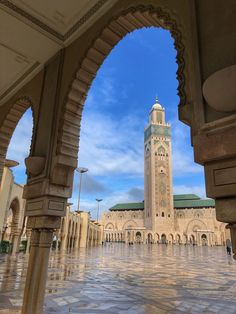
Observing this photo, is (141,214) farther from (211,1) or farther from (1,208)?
(211,1)

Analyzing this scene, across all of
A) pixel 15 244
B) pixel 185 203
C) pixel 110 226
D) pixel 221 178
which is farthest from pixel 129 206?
pixel 221 178

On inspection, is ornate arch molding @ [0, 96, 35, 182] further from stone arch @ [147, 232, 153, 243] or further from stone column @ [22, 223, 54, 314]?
stone arch @ [147, 232, 153, 243]

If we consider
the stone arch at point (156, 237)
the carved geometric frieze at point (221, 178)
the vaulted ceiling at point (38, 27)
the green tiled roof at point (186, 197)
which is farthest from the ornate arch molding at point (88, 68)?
the green tiled roof at point (186, 197)

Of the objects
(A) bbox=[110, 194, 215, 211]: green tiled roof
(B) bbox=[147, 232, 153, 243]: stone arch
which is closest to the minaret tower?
(B) bbox=[147, 232, 153, 243]: stone arch

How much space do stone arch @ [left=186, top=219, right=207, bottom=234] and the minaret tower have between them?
12.7 ft

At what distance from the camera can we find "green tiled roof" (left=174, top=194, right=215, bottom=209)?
63469 millimetres

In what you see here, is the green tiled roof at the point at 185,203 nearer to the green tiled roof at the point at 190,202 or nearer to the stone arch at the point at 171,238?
the green tiled roof at the point at 190,202

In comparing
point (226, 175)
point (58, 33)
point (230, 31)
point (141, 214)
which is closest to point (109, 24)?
point (58, 33)

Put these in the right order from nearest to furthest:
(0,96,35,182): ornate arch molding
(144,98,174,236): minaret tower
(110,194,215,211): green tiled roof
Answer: (0,96,35,182): ornate arch molding < (144,98,174,236): minaret tower < (110,194,215,211): green tiled roof

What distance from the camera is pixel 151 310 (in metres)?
3.24

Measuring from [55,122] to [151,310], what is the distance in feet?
9.02

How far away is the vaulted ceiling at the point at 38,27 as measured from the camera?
328 cm

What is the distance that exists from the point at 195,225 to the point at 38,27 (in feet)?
202

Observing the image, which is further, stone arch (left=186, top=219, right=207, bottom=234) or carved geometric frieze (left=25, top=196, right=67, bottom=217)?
stone arch (left=186, top=219, right=207, bottom=234)
